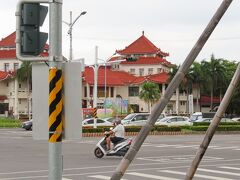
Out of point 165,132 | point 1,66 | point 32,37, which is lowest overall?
point 165,132

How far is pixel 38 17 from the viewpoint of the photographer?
5.88m

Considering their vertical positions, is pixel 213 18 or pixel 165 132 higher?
pixel 213 18

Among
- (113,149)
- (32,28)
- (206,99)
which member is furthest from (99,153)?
(206,99)

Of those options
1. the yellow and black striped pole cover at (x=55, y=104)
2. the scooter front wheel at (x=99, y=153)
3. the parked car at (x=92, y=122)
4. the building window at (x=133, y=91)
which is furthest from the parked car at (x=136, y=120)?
the yellow and black striped pole cover at (x=55, y=104)

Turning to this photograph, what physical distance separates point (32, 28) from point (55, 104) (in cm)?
82

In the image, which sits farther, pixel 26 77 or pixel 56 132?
pixel 26 77

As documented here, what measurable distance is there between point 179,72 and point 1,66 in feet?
271

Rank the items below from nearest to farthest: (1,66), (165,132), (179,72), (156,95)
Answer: (179,72) → (165,132) → (156,95) → (1,66)

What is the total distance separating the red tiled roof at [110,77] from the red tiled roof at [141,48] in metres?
7.30

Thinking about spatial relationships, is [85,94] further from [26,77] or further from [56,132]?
[56,132]

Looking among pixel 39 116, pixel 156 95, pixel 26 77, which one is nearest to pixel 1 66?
pixel 26 77

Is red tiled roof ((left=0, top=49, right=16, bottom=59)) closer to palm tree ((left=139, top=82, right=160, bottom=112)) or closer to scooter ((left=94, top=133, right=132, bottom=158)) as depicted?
palm tree ((left=139, top=82, right=160, bottom=112))

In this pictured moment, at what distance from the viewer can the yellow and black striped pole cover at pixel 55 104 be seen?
5.82 meters

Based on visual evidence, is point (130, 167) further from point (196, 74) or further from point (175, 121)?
point (196, 74)
